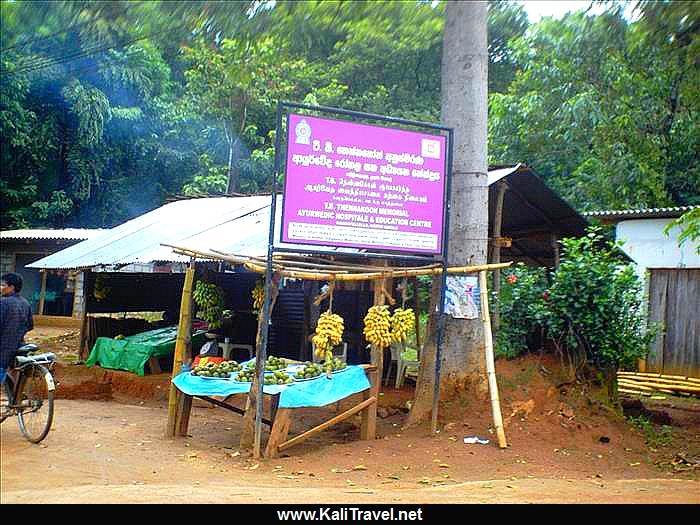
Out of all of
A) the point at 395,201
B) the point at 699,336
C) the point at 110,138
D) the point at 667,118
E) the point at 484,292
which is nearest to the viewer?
the point at 395,201

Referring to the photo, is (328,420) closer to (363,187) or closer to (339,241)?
(339,241)

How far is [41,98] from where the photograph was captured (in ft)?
77.1

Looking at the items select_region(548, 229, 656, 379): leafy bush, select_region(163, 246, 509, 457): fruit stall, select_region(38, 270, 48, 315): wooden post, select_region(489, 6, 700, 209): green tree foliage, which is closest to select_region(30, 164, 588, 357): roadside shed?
select_region(548, 229, 656, 379): leafy bush

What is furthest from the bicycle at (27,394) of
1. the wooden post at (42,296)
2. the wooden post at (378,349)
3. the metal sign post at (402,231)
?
the wooden post at (42,296)

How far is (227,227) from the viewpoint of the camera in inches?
451

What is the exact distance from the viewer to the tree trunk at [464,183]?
8484 mm

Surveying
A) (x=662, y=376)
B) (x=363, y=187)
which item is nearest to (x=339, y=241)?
(x=363, y=187)

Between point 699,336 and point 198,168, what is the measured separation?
60.1ft

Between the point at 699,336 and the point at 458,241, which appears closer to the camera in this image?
the point at 458,241

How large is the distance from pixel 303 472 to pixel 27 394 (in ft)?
8.81

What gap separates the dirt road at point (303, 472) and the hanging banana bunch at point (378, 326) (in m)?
1.10
